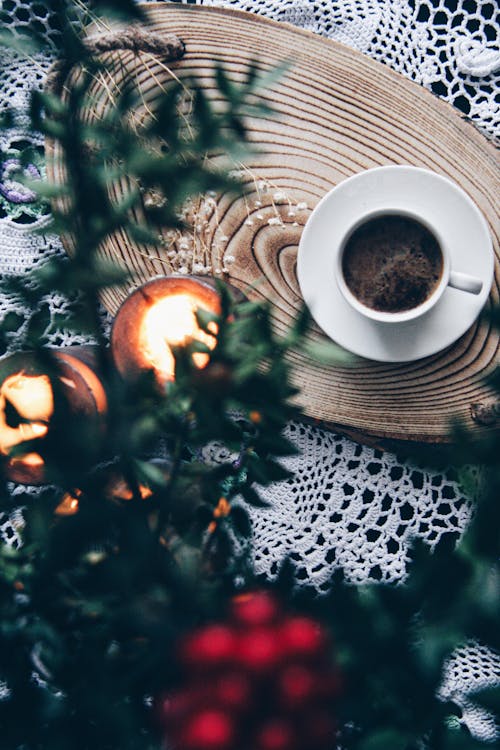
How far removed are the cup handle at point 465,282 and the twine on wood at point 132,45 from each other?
1.59ft

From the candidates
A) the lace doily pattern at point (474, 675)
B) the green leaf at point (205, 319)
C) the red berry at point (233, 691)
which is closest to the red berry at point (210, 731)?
the red berry at point (233, 691)

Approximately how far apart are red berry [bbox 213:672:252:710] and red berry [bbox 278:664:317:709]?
2 centimetres

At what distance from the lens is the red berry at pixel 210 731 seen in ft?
1.13

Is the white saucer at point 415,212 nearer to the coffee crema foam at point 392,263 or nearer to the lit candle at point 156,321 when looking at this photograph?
the coffee crema foam at point 392,263

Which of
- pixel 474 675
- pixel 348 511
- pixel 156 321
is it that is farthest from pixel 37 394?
pixel 474 675

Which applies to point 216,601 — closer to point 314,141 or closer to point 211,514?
point 211,514

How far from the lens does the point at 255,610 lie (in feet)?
1.30

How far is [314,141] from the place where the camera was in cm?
95

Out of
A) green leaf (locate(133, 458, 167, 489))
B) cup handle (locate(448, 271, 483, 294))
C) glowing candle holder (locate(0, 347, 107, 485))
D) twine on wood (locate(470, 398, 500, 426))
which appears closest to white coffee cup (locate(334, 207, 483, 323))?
cup handle (locate(448, 271, 483, 294))

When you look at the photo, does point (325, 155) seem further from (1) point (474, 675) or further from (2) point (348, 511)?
(1) point (474, 675)

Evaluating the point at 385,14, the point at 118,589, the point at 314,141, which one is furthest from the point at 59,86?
the point at 118,589

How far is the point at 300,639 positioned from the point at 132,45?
0.81 m

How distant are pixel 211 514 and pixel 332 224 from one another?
1.69 feet

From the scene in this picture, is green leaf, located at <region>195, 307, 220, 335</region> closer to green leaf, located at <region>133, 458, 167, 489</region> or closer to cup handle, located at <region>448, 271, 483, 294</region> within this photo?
green leaf, located at <region>133, 458, 167, 489</region>
